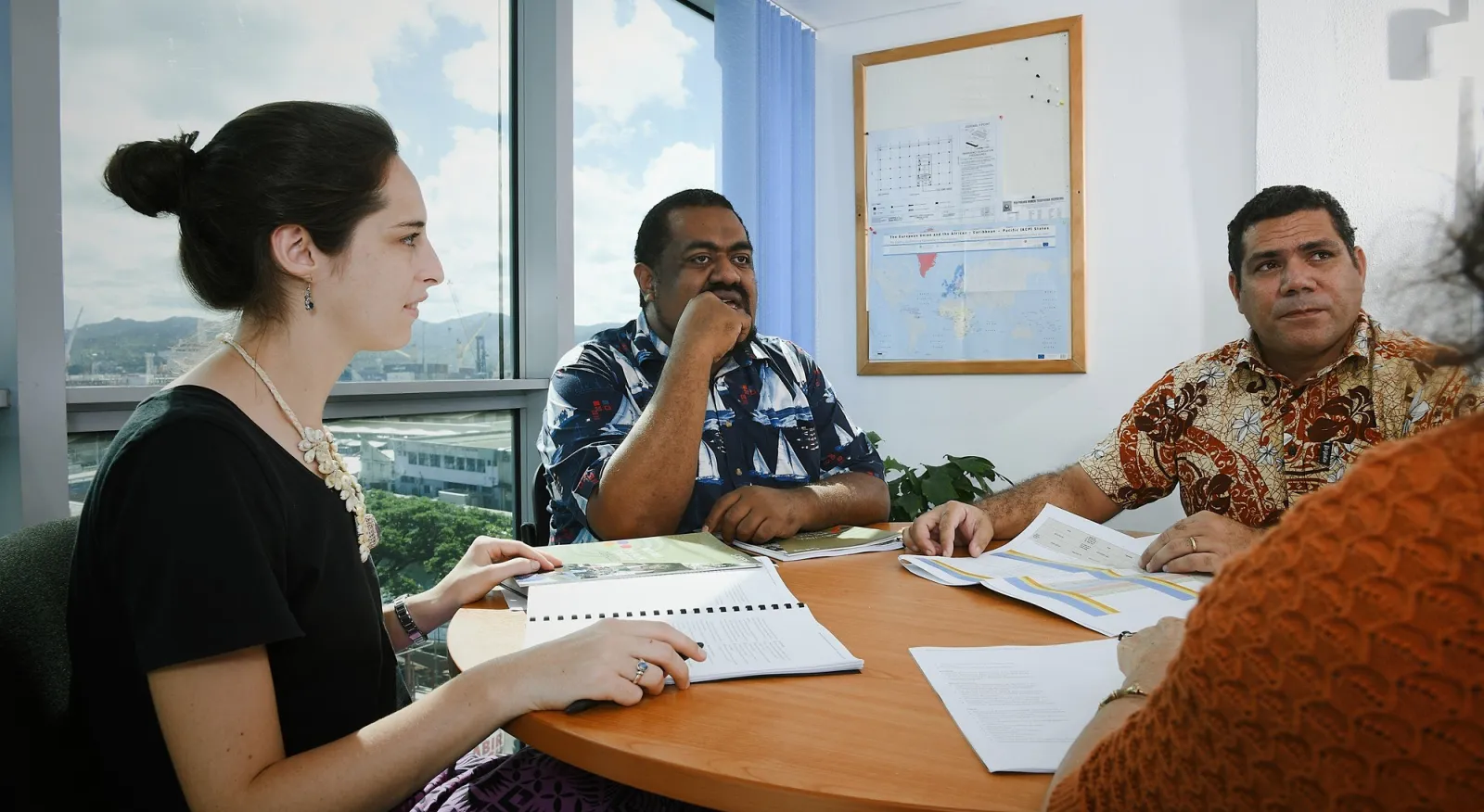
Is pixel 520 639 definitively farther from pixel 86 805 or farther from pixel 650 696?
pixel 86 805

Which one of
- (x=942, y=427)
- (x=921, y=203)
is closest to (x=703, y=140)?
(x=921, y=203)

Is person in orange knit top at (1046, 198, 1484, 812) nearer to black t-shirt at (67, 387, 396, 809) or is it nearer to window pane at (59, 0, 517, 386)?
black t-shirt at (67, 387, 396, 809)

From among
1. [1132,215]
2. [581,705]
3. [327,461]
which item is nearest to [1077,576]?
[581,705]

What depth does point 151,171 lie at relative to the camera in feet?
3.10

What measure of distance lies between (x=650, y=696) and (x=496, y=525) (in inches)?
73.0

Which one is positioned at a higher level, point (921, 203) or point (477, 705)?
point (921, 203)

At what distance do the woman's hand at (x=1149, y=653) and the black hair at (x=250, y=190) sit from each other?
3.05 feet

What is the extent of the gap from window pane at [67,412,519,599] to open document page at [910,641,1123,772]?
1.66 metres

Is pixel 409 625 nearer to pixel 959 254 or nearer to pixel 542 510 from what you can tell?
pixel 542 510

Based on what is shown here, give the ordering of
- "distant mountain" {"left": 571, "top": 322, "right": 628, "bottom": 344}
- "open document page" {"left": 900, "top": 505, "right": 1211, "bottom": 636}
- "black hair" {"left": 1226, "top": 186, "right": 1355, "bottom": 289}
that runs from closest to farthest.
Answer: "open document page" {"left": 900, "top": 505, "right": 1211, "bottom": 636}, "black hair" {"left": 1226, "top": 186, "right": 1355, "bottom": 289}, "distant mountain" {"left": 571, "top": 322, "right": 628, "bottom": 344}

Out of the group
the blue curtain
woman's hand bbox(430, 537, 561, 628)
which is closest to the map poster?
the blue curtain

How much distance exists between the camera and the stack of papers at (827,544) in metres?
1.48

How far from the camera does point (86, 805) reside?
84 cm

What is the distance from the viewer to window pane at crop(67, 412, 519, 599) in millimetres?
2184
